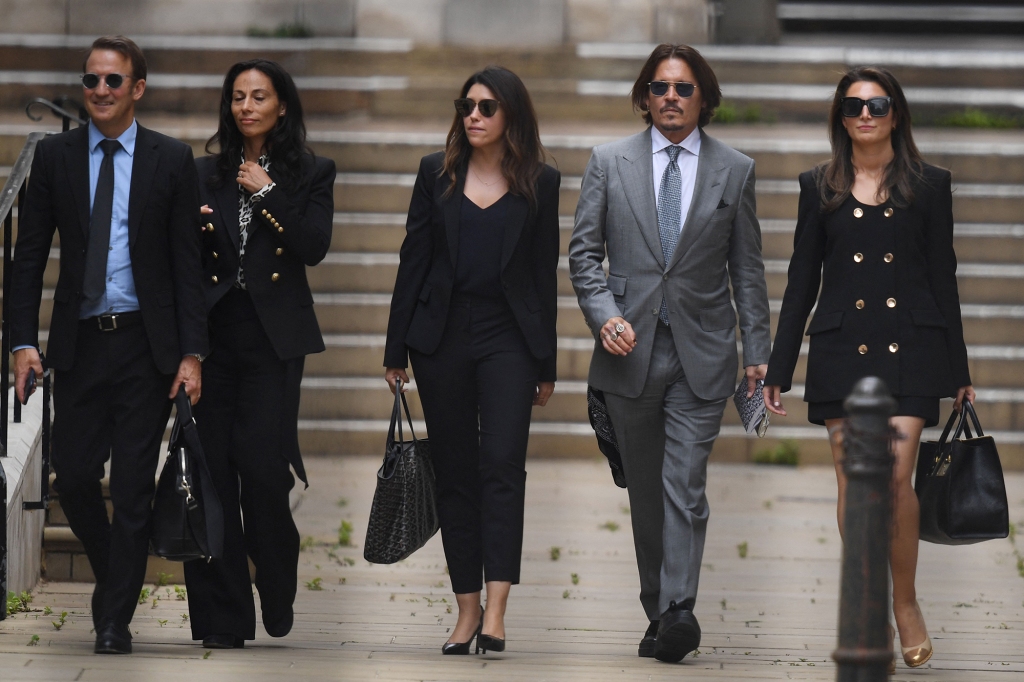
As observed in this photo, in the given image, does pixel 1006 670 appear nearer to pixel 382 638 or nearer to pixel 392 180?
pixel 382 638

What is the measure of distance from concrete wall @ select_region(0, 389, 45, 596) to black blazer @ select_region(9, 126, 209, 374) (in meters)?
0.99

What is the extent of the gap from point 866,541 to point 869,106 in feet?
6.82

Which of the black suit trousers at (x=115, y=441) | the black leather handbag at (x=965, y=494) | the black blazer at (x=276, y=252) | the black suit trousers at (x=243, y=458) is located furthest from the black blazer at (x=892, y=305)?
the black suit trousers at (x=115, y=441)

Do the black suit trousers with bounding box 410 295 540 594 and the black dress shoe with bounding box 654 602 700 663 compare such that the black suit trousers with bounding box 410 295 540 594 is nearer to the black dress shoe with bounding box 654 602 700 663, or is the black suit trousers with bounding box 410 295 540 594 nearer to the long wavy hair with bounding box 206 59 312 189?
the black dress shoe with bounding box 654 602 700 663

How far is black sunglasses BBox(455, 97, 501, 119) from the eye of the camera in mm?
5055

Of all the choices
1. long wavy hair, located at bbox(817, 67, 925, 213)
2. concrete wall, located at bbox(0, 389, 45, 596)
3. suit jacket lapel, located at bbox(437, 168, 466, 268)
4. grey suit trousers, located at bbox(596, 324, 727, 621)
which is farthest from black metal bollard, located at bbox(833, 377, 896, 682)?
concrete wall, located at bbox(0, 389, 45, 596)

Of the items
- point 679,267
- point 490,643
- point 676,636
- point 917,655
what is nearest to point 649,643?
point 676,636

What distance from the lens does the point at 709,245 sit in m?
5.16

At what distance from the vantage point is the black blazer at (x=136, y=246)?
185 inches

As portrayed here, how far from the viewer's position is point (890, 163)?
4988 millimetres

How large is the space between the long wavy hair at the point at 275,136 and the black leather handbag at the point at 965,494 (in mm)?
2274

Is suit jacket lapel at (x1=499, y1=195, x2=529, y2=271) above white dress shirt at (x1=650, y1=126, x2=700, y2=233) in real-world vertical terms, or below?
below

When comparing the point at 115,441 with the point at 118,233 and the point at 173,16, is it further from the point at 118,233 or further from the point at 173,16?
the point at 173,16

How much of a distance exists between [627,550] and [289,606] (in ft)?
8.59
